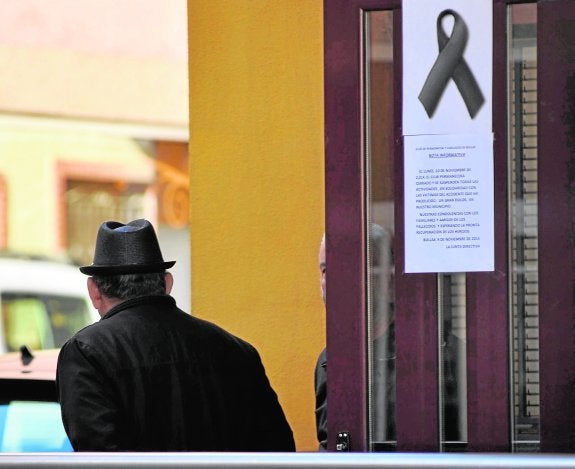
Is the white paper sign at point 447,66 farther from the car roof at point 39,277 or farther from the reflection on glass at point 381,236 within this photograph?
the car roof at point 39,277

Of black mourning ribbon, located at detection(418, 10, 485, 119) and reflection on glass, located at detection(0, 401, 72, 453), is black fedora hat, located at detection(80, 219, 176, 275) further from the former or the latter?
black mourning ribbon, located at detection(418, 10, 485, 119)

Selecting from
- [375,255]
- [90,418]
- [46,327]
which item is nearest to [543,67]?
[375,255]

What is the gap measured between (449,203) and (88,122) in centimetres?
1325

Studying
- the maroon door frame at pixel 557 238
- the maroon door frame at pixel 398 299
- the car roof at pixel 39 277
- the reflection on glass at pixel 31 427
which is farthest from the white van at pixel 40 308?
the maroon door frame at pixel 557 238

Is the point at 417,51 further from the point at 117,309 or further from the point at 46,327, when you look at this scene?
the point at 46,327

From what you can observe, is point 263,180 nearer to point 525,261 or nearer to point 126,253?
point 126,253

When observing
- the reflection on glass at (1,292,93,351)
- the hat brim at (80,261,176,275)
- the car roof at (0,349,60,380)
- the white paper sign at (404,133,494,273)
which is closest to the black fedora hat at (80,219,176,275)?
the hat brim at (80,261,176,275)

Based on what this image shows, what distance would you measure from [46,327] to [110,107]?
10.2 ft

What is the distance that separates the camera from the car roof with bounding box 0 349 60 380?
5.12m

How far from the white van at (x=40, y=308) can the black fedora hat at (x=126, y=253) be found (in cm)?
954

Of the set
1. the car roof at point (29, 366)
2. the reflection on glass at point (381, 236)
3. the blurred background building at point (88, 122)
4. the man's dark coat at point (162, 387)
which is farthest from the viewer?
the blurred background building at point (88, 122)

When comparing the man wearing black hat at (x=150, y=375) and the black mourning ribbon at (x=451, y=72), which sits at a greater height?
the black mourning ribbon at (x=451, y=72)

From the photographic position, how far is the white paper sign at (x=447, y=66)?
355 centimetres

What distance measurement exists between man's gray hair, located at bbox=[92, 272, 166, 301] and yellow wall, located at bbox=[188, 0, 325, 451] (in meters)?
1.24
